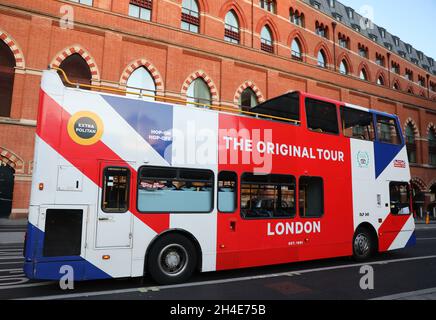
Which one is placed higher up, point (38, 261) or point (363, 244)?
point (38, 261)

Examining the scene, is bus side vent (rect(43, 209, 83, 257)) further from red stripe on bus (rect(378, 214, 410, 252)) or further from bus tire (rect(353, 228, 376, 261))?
red stripe on bus (rect(378, 214, 410, 252))

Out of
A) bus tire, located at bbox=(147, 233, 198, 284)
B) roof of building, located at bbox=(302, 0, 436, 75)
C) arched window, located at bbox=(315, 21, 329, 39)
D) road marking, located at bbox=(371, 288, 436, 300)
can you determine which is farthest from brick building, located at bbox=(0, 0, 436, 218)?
road marking, located at bbox=(371, 288, 436, 300)

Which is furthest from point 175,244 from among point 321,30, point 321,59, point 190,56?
point 321,30

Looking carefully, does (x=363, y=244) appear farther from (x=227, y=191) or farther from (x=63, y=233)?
(x=63, y=233)

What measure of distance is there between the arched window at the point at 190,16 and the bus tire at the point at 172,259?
62.2ft

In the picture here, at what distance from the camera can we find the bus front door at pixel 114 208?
205 inches

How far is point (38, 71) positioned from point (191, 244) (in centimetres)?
1522

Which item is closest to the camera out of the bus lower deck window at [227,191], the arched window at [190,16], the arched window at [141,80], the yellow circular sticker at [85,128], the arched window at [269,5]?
the yellow circular sticker at [85,128]

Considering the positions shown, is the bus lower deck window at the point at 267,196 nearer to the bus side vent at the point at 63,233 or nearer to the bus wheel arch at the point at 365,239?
the bus wheel arch at the point at 365,239

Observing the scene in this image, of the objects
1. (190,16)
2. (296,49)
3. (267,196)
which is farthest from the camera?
(296,49)

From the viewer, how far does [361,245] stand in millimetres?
8203

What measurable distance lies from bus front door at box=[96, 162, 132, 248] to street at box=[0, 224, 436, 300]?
895 millimetres

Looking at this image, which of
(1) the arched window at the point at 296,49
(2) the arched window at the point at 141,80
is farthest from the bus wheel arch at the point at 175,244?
(1) the arched window at the point at 296,49

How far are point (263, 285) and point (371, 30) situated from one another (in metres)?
41.9
